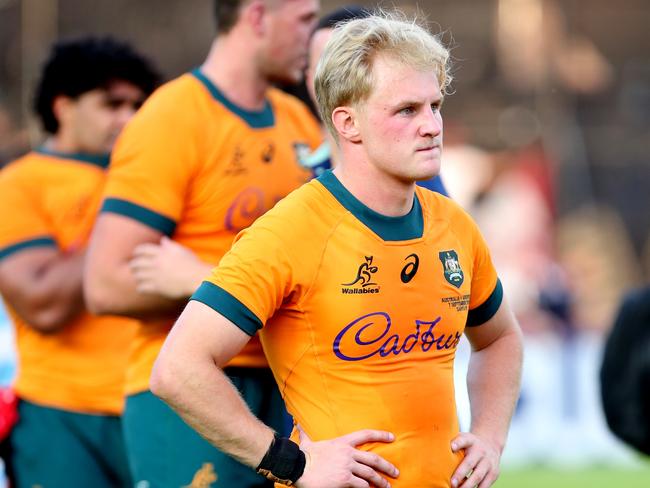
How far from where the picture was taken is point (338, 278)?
3240 millimetres

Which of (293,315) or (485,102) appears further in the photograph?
(485,102)

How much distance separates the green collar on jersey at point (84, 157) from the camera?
5.46 metres

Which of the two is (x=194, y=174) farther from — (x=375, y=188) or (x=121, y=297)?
(x=375, y=188)

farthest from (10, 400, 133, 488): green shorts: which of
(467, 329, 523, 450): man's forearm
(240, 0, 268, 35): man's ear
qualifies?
(467, 329, 523, 450): man's forearm

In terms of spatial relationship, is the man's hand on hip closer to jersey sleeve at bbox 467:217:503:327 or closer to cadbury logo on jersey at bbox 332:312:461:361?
cadbury logo on jersey at bbox 332:312:461:361

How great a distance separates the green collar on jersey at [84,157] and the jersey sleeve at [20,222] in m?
0.26

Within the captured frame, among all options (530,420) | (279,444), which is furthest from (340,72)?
(530,420)

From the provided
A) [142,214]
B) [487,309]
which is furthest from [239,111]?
[487,309]

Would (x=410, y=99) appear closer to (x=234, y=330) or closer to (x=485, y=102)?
(x=234, y=330)

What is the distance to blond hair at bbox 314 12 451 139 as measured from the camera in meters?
3.26

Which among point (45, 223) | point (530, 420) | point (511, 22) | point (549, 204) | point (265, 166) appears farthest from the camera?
point (511, 22)

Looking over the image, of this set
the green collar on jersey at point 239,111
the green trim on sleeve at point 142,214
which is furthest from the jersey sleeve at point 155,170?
the green collar on jersey at point 239,111

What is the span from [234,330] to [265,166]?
1263 millimetres

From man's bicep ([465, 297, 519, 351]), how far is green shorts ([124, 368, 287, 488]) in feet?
2.46
